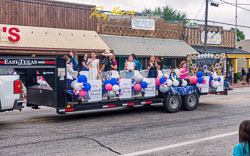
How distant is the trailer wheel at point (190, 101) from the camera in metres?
11.3

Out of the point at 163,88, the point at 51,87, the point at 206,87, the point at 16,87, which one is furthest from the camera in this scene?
the point at 206,87

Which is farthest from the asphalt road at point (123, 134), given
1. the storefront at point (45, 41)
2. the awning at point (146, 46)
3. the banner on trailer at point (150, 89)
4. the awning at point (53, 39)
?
the awning at point (146, 46)

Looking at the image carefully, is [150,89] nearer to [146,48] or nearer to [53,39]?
[53,39]

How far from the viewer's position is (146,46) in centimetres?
2392

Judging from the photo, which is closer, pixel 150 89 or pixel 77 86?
pixel 77 86

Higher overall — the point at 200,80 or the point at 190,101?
the point at 200,80

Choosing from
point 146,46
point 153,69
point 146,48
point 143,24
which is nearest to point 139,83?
point 153,69

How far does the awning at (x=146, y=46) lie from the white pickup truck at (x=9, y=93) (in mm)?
13531

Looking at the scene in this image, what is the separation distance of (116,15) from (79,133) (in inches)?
674

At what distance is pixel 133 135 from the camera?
727 centimetres

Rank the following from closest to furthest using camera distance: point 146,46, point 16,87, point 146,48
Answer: point 16,87 → point 146,48 → point 146,46

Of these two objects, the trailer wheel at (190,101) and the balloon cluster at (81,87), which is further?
the trailer wheel at (190,101)

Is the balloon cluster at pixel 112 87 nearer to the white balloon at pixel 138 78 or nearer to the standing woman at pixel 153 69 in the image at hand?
the white balloon at pixel 138 78

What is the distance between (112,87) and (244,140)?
6.57 metres
